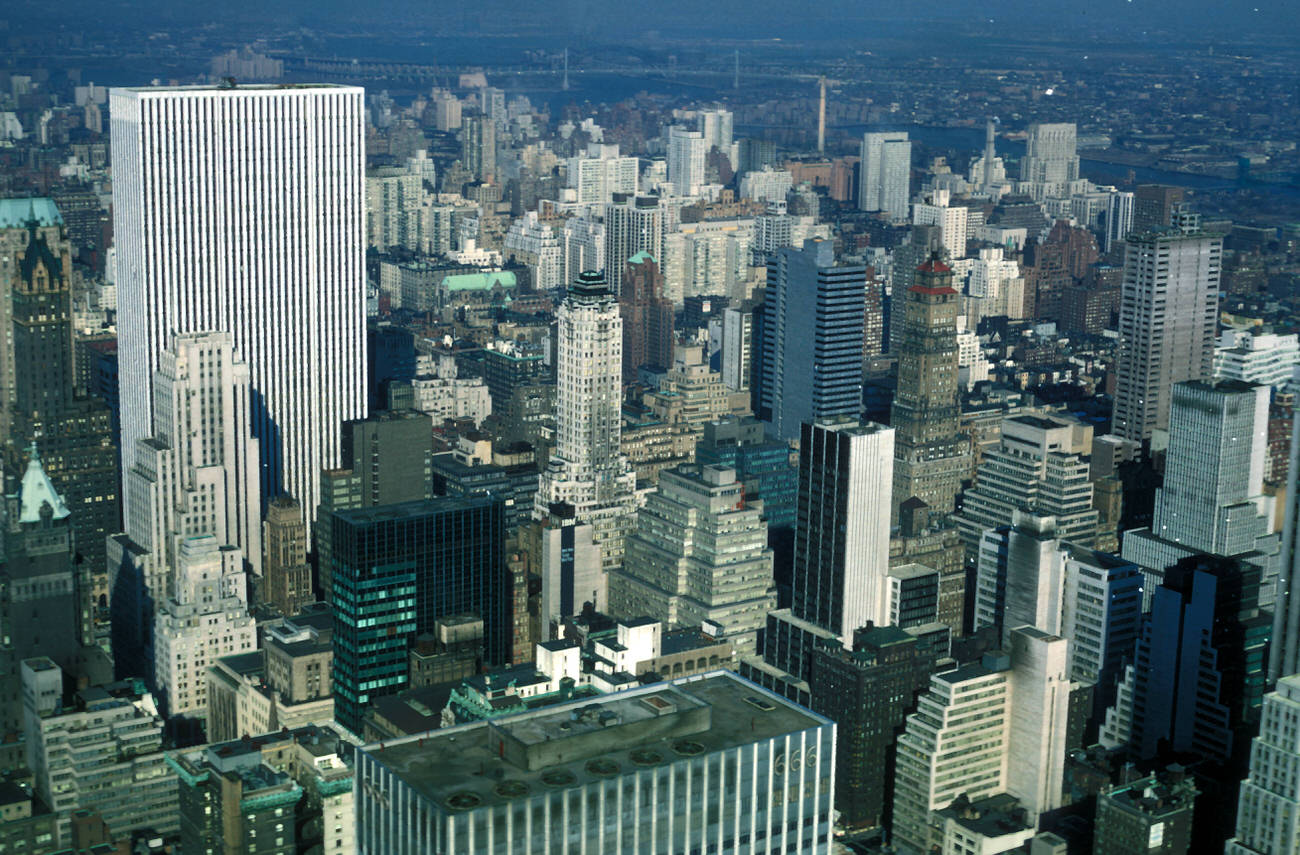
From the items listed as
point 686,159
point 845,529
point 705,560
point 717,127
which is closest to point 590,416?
point 705,560

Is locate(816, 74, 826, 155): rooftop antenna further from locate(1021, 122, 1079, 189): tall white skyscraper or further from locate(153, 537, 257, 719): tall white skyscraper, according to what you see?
locate(153, 537, 257, 719): tall white skyscraper

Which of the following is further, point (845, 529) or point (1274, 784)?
point (845, 529)

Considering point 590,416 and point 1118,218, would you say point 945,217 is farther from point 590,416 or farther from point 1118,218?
point 590,416

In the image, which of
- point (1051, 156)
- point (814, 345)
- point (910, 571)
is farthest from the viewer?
point (1051, 156)

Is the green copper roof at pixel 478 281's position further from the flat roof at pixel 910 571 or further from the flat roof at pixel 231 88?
the flat roof at pixel 910 571

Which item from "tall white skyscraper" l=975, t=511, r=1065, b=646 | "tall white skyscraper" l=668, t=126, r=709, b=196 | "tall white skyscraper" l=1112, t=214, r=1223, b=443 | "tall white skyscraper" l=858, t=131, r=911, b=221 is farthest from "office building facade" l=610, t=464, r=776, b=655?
"tall white skyscraper" l=668, t=126, r=709, b=196

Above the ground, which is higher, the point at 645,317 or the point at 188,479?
the point at 645,317

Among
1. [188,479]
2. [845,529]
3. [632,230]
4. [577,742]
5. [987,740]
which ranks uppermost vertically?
[632,230]

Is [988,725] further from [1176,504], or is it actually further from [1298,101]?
[1298,101]

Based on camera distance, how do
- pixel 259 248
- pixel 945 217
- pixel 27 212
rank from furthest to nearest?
pixel 945 217, pixel 259 248, pixel 27 212
